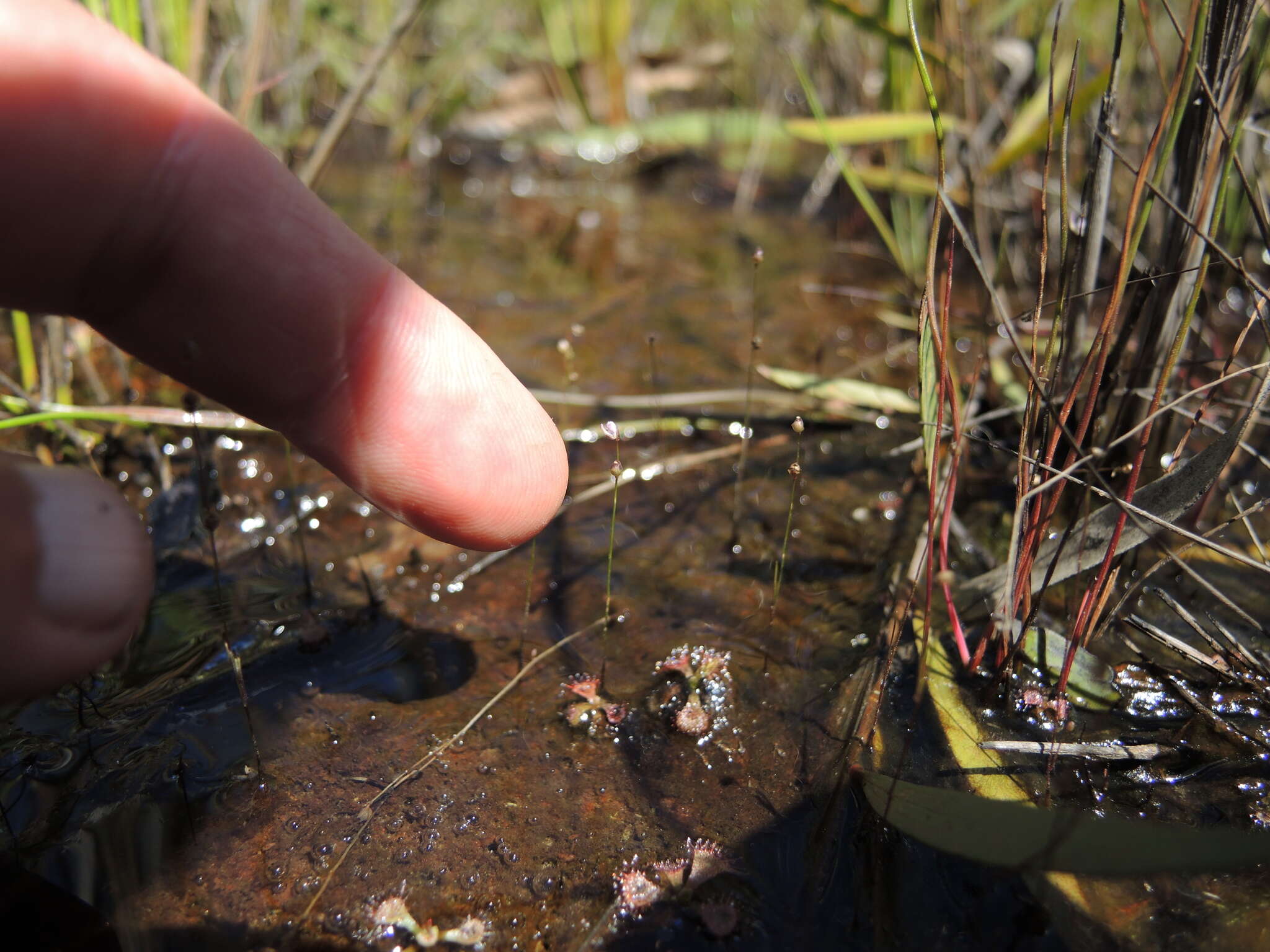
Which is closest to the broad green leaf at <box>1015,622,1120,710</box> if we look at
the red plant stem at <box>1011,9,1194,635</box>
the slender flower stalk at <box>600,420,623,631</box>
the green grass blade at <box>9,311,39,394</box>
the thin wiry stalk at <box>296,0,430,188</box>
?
the red plant stem at <box>1011,9,1194,635</box>

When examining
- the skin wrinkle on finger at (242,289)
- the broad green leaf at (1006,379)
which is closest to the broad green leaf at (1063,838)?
the skin wrinkle on finger at (242,289)

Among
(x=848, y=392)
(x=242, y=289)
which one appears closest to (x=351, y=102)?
(x=242, y=289)

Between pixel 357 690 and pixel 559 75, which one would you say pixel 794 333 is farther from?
pixel 559 75

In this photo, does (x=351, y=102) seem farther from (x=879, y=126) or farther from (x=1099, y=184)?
(x=1099, y=184)

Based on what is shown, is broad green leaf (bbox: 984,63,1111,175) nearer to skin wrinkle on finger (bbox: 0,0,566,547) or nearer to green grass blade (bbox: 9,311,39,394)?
skin wrinkle on finger (bbox: 0,0,566,547)

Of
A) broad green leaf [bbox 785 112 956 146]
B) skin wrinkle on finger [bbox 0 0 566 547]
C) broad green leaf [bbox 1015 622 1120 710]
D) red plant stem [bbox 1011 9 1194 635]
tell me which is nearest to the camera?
skin wrinkle on finger [bbox 0 0 566 547]

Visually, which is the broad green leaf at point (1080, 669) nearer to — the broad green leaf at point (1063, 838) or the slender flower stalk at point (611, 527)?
the broad green leaf at point (1063, 838)
